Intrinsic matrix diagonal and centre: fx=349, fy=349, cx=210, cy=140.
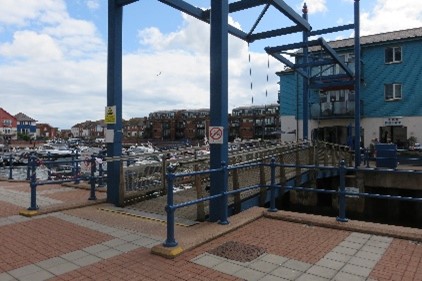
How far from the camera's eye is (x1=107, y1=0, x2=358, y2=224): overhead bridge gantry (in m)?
6.92

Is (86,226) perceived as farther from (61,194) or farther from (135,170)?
(61,194)

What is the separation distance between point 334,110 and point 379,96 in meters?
3.81

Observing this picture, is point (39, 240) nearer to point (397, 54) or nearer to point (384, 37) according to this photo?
point (397, 54)

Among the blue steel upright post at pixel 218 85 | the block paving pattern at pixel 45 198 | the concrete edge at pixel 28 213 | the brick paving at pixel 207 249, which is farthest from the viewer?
the block paving pattern at pixel 45 198

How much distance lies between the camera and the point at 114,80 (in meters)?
8.82

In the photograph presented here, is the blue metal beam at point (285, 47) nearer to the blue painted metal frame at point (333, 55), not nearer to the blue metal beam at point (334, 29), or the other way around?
the blue painted metal frame at point (333, 55)

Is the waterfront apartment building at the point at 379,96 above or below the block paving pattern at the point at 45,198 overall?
above

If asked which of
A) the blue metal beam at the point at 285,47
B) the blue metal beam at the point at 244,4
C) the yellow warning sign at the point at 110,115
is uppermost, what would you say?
the blue metal beam at the point at 285,47

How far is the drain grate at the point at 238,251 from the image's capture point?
16.8 ft

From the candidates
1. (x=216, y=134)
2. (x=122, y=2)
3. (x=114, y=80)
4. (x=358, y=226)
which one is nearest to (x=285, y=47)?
(x=122, y=2)

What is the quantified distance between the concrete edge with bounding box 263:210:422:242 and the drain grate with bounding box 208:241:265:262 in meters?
1.86

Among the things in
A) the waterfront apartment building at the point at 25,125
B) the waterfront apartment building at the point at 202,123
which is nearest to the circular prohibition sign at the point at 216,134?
the waterfront apartment building at the point at 202,123

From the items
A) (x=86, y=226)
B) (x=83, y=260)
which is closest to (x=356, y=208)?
(x=86, y=226)

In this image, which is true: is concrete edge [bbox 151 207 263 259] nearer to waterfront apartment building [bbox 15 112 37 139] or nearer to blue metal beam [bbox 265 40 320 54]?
blue metal beam [bbox 265 40 320 54]
